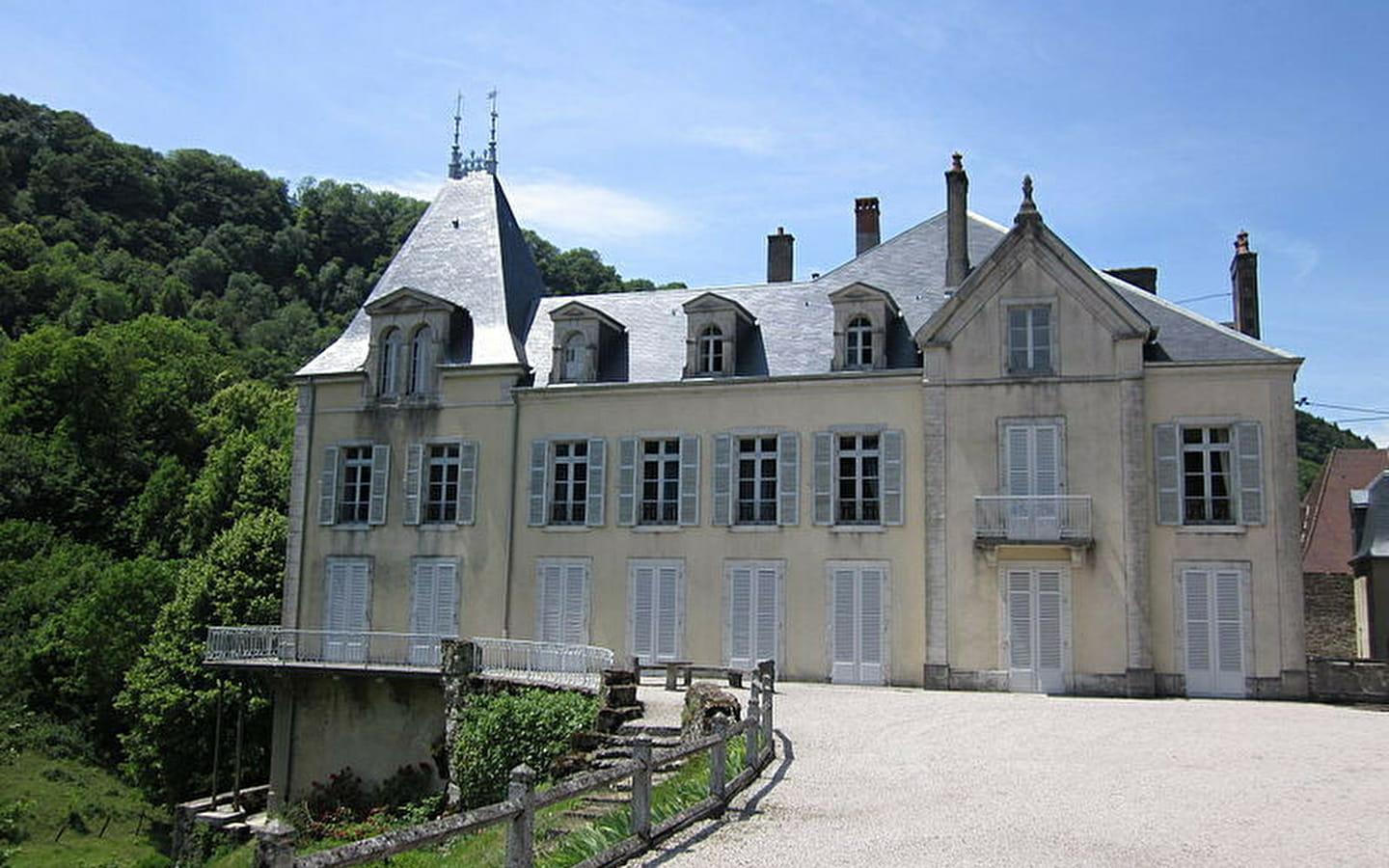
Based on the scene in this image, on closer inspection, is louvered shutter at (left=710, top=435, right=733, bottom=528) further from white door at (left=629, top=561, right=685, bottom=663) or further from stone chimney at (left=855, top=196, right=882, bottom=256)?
stone chimney at (left=855, top=196, right=882, bottom=256)

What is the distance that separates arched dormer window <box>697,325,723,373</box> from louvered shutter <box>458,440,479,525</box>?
501 cm

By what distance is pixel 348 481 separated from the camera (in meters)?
26.4

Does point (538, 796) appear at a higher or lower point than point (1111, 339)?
lower

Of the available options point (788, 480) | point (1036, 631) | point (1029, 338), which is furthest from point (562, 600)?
point (1029, 338)

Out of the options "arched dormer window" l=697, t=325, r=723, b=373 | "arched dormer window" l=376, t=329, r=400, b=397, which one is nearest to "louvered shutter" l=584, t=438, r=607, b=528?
"arched dormer window" l=697, t=325, r=723, b=373

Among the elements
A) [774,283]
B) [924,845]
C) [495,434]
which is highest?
[774,283]

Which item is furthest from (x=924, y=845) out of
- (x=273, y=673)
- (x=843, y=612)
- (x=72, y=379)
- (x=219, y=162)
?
(x=219, y=162)

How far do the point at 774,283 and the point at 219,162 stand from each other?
201 feet

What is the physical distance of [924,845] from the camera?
8852 millimetres

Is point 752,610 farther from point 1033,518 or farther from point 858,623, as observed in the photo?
point 1033,518

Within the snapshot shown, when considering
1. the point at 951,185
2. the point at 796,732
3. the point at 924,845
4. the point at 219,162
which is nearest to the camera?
the point at 924,845

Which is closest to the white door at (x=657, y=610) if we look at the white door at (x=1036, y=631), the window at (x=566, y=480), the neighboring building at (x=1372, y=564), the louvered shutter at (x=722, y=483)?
the louvered shutter at (x=722, y=483)

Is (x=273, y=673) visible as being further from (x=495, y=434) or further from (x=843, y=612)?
(x=843, y=612)

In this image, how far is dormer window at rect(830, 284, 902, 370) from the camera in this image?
77.0 feet
